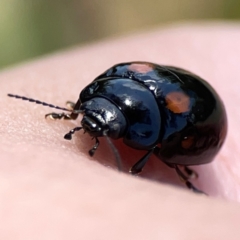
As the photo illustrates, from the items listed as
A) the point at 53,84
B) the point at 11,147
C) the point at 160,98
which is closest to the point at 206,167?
the point at 160,98

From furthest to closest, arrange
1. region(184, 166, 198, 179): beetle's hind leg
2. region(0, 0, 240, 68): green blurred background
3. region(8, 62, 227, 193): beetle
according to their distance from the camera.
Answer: region(0, 0, 240, 68): green blurred background < region(184, 166, 198, 179): beetle's hind leg < region(8, 62, 227, 193): beetle

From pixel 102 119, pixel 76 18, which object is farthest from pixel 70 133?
pixel 76 18

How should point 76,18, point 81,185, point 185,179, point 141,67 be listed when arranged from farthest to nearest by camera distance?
point 76,18 < point 185,179 < point 141,67 < point 81,185

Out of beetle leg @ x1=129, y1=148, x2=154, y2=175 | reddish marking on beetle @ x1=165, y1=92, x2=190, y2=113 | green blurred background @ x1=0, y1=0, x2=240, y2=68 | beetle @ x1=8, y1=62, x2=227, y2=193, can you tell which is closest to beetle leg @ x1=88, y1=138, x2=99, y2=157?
beetle @ x1=8, y1=62, x2=227, y2=193

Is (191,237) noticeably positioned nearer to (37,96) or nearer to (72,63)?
(37,96)

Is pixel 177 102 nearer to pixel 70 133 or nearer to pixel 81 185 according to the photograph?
pixel 70 133

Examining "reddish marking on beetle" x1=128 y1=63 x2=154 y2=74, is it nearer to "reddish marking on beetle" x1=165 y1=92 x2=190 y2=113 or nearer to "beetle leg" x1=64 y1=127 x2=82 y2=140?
"reddish marking on beetle" x1=165 y1=92 x2=190 y2=113
